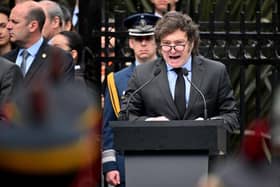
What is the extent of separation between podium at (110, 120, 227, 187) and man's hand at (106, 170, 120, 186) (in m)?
1.14

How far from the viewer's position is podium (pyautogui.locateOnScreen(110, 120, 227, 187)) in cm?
643

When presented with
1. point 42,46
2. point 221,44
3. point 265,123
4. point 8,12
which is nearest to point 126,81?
point 42,46

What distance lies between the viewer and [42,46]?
27.1ft

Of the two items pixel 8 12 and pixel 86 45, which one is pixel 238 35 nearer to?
pixel 86 45

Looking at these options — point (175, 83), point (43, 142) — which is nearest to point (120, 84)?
point (175, 83)

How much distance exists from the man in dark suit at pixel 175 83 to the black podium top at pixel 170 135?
17.5 inches

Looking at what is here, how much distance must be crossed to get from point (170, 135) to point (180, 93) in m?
0.66

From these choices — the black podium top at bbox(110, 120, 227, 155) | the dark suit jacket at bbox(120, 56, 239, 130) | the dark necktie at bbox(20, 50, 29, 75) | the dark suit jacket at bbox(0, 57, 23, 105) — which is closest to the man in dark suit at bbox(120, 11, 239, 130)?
the dark suit jacket at bbox(120, 56, 239, 130)

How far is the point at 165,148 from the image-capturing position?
6.54 m

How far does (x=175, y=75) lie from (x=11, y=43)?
9.15 ft

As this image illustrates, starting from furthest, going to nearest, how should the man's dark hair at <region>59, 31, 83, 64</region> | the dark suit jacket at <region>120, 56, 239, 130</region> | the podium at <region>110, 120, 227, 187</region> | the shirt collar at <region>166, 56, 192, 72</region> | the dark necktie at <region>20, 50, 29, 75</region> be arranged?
the man's dark hair at <region>59, 31, 83, 64</region> → the dark necktie at <region>20, 50, 29, 75</region> → the shirt collar at <region>166, 56, 192, 72</region> → the dark suit jacket at <region>120, 56, 239, 130</region> → the podium at <region>110, 120, 227, 187</region>

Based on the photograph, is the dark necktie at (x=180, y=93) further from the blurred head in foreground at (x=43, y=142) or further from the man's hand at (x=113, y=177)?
the blurred head in foreground at (x=43, y=142)

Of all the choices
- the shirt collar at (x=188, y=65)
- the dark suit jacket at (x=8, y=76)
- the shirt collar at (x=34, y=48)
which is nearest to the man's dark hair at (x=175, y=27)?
the shirt collar at (x=188, y=65)

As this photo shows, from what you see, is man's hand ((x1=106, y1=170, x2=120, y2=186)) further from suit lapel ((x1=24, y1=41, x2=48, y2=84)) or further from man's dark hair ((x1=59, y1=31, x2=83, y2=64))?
man's dark hair ((x1=59, y1=31, x2=83, y2=64))
